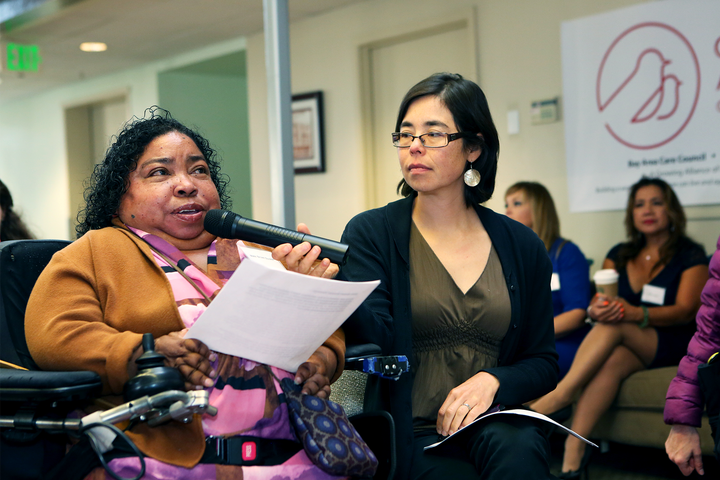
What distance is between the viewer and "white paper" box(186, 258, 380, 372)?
1100 mm

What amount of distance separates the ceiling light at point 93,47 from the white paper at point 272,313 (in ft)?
18.2

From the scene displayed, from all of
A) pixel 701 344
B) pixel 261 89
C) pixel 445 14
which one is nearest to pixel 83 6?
pixel 261 89

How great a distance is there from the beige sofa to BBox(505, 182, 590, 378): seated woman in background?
276 millimetres

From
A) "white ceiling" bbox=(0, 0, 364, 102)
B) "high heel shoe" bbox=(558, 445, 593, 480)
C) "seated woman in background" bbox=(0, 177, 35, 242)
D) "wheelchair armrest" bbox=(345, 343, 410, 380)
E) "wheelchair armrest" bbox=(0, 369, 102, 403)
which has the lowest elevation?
"high heel shoe" bbox=(558, 445, 593, 480)

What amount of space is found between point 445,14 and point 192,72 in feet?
10.4

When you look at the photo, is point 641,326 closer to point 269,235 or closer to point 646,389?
point 646,389

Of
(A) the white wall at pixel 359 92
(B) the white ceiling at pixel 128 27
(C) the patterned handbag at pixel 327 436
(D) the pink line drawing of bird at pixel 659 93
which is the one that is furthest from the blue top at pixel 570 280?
(B) the white ceiling at pixel 128 27

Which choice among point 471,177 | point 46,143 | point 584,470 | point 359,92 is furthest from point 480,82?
point 46,143

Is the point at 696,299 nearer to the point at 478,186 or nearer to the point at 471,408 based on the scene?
the point at 478,186

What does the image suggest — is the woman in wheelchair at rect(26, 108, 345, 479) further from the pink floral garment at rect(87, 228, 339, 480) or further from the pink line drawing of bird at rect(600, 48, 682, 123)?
the pink line drawing of bird at rect(600, 48, 682, 123)

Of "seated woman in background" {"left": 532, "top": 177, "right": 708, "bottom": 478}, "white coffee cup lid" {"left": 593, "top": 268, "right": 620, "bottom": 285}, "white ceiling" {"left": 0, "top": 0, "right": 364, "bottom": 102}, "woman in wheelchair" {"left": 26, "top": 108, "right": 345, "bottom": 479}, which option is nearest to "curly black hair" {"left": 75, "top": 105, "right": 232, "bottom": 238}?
"woman in wheelchair" {"left": 26, "top": 108, "right": 345, "bottom": 479}

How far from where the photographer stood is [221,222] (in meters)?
1.34

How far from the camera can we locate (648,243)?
3398mm

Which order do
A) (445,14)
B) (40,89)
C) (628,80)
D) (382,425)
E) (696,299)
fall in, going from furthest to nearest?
(40,89) < (445,14) < (628,80) < (696,299) < (382,425)
